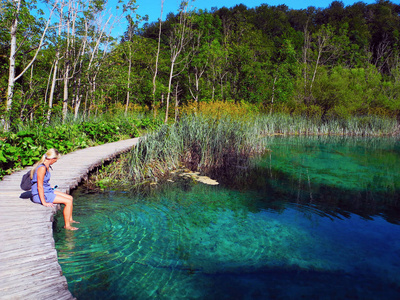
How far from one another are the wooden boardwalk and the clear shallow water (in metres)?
0.51

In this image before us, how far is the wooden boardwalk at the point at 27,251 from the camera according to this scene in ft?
6.52

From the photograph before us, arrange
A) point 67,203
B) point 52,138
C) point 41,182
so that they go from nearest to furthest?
point 41,182 < point 67,203 < point 52,138

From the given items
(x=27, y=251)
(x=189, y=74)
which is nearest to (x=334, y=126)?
(x=189, y=74)

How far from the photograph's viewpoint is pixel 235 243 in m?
3.86

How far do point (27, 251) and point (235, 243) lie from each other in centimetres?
240

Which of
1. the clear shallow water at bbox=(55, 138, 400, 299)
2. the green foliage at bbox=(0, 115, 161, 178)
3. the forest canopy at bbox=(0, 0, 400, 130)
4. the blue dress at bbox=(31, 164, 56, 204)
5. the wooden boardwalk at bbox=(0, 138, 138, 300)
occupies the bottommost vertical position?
the clear shallow water at bbox=(55, 138, 400, 299)

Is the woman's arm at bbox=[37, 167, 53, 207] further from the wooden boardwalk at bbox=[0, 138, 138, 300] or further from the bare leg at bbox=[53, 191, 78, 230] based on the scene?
the bare leg at bbox=[53, 191, 78, 230]

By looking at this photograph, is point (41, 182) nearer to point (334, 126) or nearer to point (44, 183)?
point (44, 183)

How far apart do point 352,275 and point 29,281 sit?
3108 mm

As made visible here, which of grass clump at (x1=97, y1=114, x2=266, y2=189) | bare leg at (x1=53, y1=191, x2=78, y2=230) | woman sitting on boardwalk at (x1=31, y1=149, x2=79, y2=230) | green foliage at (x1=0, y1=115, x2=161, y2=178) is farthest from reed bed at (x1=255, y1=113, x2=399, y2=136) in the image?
woman sitting on boardwalk at (x1=31, y1=149, x2=79, y2=230)

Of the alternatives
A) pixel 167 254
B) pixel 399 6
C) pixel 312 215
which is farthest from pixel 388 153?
pixel 399 6

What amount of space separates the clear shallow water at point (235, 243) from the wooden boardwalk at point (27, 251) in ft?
1.66

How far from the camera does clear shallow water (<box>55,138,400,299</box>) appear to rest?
9.59 feet

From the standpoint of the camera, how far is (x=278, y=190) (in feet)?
21.1
